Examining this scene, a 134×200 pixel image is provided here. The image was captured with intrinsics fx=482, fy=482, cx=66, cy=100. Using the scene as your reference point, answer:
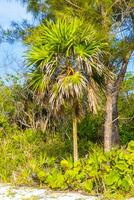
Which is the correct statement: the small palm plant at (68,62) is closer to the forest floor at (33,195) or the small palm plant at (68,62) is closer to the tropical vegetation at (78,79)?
the tropical vegetation at (78,79)

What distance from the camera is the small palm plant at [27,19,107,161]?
10.6 metres

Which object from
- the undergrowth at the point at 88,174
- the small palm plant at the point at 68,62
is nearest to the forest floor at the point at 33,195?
the undergrowth at the point at 88,174

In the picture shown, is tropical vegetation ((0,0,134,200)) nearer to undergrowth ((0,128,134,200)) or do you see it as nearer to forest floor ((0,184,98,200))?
undergrowth ((0,128,134,200))

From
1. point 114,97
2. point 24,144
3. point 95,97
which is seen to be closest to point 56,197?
point 95,97

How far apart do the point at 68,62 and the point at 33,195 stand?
124 inches

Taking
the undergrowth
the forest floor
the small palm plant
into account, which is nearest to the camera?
the forest floor

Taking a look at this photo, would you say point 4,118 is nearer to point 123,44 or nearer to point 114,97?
point 114,97

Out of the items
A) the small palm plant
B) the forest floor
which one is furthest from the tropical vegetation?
the forest floor

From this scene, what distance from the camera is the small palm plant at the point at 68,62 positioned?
1055 centimetres

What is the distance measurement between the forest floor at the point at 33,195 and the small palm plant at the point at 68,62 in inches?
75.2

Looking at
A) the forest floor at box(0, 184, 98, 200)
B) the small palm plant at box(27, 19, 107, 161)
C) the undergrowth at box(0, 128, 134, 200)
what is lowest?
the forest floor at box(0, 184, 98, 200)

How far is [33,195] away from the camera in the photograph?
9.20 meters

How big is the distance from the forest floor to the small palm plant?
1.91m

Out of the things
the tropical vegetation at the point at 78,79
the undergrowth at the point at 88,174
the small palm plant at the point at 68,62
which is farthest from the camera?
the small palm plant at the point at 68,62
